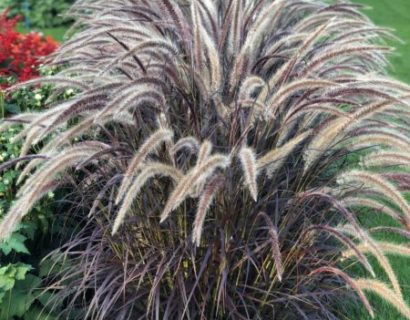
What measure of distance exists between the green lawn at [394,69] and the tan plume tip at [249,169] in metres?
1.44

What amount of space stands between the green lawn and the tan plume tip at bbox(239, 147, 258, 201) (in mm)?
1439

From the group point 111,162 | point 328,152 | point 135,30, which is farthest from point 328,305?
point 135,30

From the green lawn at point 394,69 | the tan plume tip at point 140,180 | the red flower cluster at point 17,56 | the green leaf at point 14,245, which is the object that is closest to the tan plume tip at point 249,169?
the tan plume tip at point 140,180

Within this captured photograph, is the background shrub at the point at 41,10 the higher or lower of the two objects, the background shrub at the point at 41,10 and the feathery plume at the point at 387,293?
the lower

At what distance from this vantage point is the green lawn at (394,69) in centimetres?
404

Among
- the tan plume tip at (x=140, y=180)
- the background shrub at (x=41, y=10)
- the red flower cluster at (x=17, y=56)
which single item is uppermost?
the tan plume tip at (x=140, y=180)

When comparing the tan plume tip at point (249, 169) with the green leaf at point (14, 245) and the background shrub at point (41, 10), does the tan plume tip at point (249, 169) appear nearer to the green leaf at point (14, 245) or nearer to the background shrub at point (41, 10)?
the green leaf at point (14, 245)

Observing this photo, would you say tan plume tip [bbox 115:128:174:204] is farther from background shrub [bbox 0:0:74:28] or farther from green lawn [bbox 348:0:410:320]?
background shrub [bbox 0:0:74:28]

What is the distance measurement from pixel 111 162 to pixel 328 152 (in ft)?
3.66

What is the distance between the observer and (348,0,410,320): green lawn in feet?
13.3

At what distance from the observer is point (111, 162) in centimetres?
351

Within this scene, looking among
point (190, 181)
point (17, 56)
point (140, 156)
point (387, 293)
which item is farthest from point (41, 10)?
point (387, 293)

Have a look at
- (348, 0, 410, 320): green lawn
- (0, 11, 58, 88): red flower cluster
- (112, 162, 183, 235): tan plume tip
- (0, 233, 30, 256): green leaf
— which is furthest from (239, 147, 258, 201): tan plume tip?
(0, 11, 58, 88): red flower cluster

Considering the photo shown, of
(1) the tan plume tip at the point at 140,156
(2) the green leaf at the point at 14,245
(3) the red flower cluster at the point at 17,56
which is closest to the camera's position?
(1) the tan plume tip at the point at 140,156
